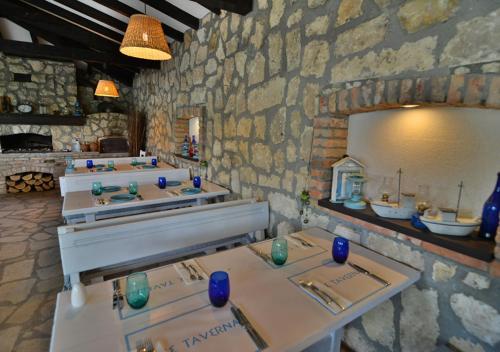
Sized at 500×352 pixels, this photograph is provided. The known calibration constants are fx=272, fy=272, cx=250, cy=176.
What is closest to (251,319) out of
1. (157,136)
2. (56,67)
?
(157,136)

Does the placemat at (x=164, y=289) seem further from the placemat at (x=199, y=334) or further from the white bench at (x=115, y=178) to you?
the white bench at (x=115, y=178)

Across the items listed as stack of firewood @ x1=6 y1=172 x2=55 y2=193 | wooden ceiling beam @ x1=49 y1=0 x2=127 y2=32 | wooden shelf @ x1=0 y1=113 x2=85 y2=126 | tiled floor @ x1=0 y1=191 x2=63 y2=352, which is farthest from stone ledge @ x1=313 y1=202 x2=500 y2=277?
wooden shelf @ x1=0 y1=113 x2=85 y2=126

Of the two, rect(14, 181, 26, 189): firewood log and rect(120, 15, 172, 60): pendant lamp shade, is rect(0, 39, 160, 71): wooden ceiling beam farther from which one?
rect(120, 15, 172, 60): pendant lamp shade

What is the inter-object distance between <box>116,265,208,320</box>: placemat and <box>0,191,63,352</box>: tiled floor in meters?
1.06

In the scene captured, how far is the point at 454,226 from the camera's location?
1127 mm

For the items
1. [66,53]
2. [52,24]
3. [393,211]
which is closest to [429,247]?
[393,211]

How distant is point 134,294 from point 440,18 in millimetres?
1578

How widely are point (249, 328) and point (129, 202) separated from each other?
5.18 feet

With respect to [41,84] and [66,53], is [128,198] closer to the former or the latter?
[66,53]

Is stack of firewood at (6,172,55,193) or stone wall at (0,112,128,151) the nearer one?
stack of firewood at (6,172,55,193)

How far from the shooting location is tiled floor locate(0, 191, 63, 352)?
1.67 metres

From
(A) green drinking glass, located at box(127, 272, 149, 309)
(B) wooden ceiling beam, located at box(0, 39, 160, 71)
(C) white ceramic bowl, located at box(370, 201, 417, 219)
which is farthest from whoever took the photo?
(B) wooden ceiling beam, located at box(0, 39, 160, 71)

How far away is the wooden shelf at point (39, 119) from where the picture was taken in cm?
506

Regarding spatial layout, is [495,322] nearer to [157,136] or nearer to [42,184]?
[157,136]
